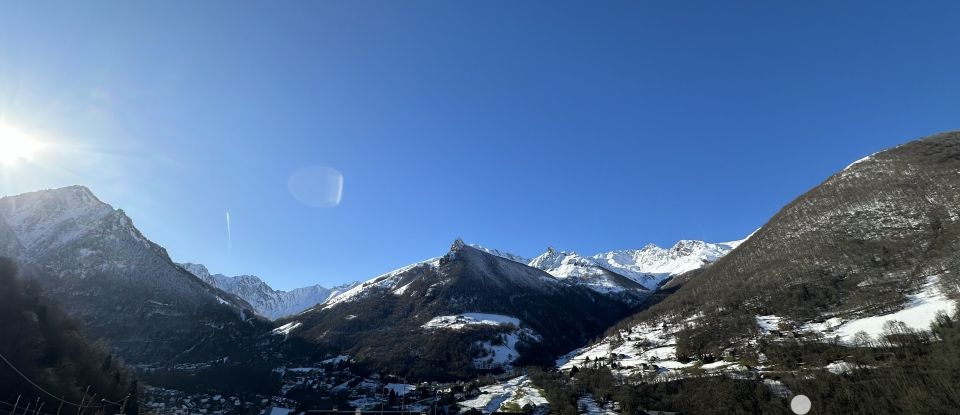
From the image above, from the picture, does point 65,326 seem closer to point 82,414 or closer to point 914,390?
point 82,414

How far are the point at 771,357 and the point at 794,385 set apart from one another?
129 feet

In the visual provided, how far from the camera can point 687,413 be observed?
164000 mm

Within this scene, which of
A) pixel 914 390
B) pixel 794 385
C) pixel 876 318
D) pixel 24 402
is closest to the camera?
pixel 24 402

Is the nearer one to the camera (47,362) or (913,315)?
(47,362)

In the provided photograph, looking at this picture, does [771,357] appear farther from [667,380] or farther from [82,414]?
[82,414]

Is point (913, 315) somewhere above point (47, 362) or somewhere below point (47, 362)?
above

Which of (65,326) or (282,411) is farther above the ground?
(65,326)

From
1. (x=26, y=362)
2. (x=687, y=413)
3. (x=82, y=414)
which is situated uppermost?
(x=26, y=362)

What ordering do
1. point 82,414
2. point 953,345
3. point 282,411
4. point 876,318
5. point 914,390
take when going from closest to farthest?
point 82,414 → point 914,390 → point 953,345 → point 282,411 → point 876,318

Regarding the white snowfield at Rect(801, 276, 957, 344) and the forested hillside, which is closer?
the forested hillside

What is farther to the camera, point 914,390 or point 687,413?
point 687,413

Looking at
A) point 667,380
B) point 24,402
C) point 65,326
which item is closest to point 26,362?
point 24,402

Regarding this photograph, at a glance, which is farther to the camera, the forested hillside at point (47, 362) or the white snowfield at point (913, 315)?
the white snowfield at point (913, 315)

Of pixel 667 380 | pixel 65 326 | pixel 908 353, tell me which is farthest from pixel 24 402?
pixel 908 353
